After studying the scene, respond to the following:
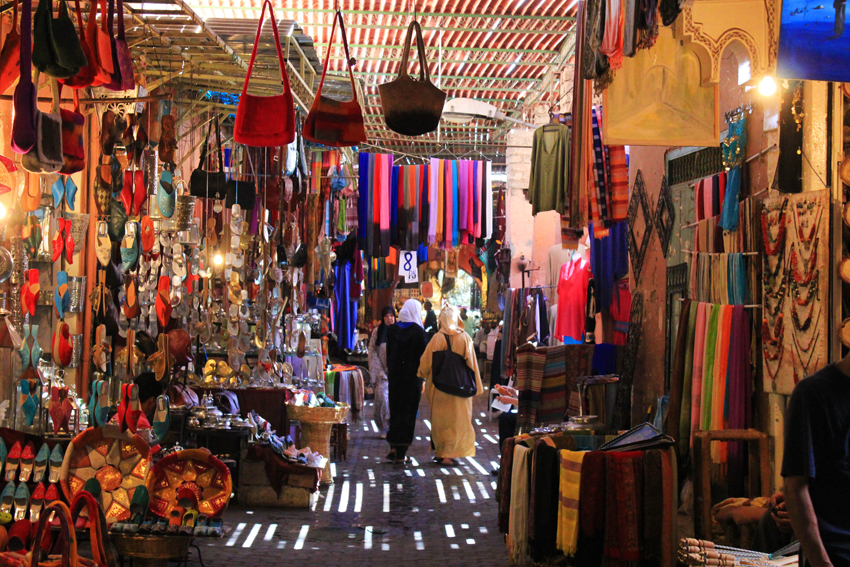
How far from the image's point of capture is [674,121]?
3.72 m

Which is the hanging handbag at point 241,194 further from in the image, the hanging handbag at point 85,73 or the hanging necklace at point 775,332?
the hanging necklace at point 775,332

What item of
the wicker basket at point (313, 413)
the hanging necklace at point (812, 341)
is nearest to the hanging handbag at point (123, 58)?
the hanging necklace at point (812, 341)

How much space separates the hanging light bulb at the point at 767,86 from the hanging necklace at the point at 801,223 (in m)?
0.61

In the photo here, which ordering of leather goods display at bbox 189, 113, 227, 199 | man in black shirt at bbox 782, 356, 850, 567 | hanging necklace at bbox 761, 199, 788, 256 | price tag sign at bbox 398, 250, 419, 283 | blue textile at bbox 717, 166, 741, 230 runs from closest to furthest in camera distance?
man in black shirt at bbox 782, 356, 850, 567 → hanging necklace at bbox 761, 199, 788, 256 → blue textile at bbox 717, 166, 741, 230 → leather goods display at bbox 189, 113, 227, 199 → price tag sign at bbox 398, 250, 419, 283

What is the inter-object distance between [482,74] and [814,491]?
849 cm

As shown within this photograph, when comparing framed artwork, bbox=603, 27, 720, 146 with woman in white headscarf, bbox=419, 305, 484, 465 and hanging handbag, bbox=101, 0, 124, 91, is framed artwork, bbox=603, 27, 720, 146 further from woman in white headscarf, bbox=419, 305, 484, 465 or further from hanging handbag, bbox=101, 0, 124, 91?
woman in white headscarf, bbox=419, 305, 484, 465

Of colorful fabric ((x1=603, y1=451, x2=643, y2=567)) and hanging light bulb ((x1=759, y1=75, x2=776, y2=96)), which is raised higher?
hanging light bulb ((x1=759, y1=75, x2=776, y2=96))

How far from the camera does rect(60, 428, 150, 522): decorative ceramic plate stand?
4195mm

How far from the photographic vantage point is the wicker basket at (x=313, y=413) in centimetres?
718

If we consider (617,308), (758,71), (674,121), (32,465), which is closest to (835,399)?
(758,71)

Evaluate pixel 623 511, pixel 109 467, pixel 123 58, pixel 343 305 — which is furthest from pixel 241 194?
pixel 343 305

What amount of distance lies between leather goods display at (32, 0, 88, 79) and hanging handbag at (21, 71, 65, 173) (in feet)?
0.59

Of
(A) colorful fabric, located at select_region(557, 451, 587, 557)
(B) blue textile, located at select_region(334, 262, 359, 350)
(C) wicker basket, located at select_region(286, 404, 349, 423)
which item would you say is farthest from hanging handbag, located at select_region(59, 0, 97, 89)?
(B) blue textile, located at select_region(334, 262, 359, 350)

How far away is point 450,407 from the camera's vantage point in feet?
27.0
